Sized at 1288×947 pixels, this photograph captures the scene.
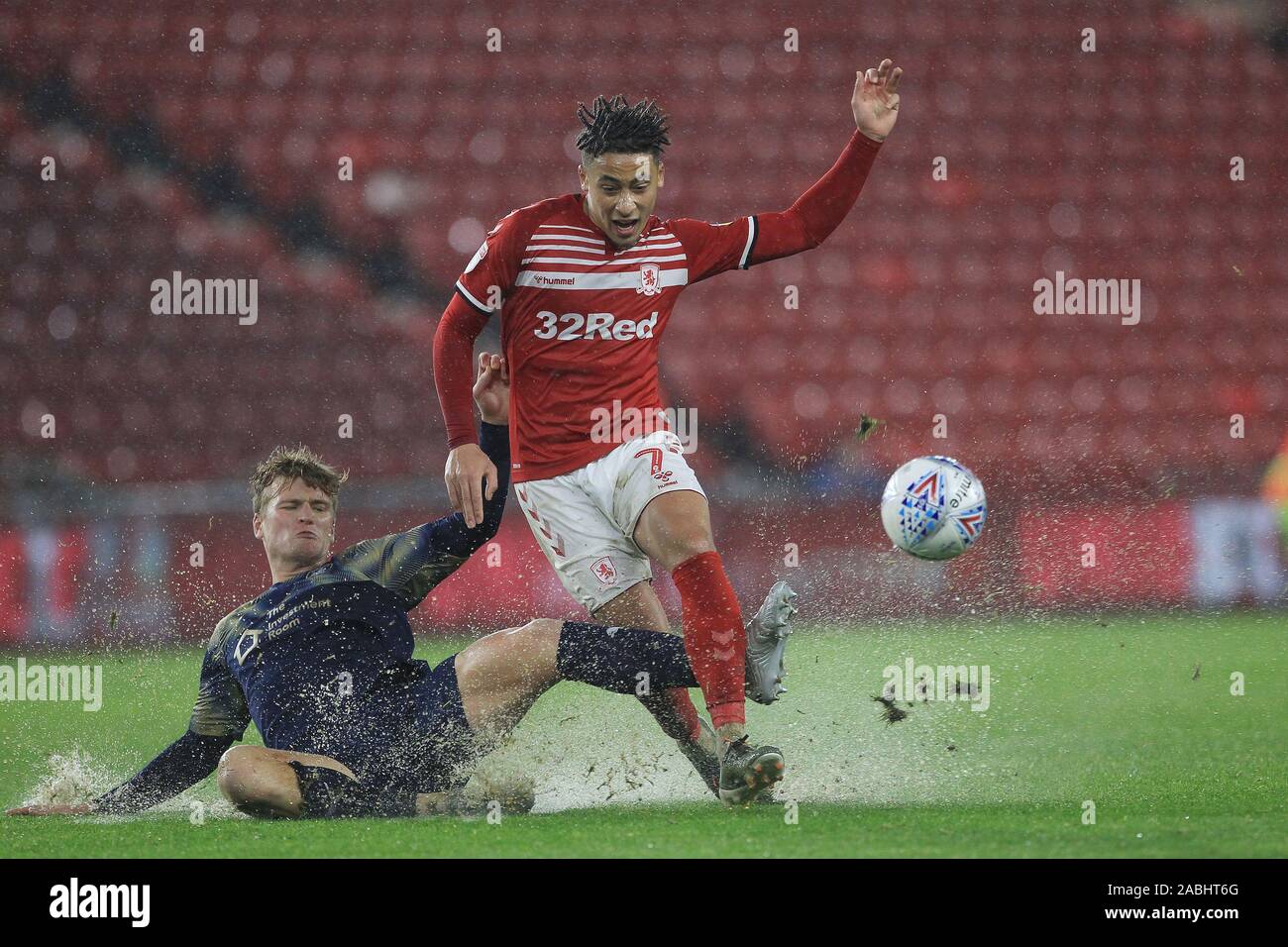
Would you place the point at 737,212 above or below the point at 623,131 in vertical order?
above

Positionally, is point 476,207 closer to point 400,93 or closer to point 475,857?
point 400,93

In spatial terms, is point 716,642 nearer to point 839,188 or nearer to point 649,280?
point 649,280

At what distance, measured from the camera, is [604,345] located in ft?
14.0

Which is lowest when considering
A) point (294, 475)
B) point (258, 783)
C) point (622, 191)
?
point (258, 783)

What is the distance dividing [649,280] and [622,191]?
29cm

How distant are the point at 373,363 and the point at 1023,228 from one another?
5404mm

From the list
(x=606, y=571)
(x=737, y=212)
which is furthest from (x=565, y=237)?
(x=737, y=212)

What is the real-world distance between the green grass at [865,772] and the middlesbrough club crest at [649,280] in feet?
4.37

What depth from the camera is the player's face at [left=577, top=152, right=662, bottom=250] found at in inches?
162

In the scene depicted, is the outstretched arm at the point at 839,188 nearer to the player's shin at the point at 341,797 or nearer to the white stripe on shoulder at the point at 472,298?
the white stripe on shoulder at the point at 472,298

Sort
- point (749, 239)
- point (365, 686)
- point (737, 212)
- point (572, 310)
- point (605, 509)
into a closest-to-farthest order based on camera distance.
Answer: point (365, 686)
point (605, 509)
point (572, 310)
point (749, 239)
point (737, 212)

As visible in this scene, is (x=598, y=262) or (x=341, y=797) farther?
(x=598, y=262)

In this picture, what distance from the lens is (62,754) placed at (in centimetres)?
496

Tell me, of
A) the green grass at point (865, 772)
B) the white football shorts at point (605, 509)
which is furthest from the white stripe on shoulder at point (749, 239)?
the green grass at point (865, 772)
